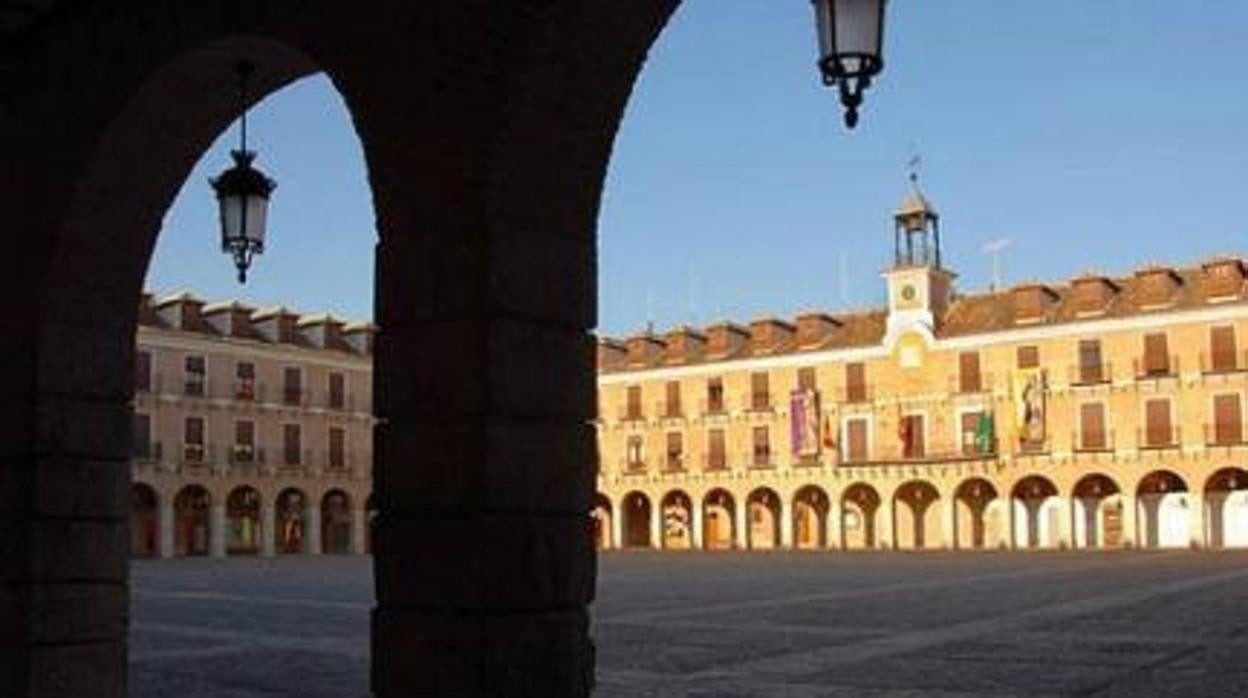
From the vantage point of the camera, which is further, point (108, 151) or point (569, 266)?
point (108, 151)

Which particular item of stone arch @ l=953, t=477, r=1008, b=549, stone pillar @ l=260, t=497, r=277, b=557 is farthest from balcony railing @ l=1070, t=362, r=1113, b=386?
stone pillar @ l=260, t=497, r=277, b=557

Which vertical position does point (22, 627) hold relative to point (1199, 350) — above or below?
below

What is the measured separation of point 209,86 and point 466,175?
2050mm

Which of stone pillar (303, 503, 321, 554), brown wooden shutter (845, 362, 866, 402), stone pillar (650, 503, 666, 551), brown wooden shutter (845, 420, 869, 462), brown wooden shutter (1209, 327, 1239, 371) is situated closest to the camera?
brown wooden shutter (1209, 327, 1239, 371)

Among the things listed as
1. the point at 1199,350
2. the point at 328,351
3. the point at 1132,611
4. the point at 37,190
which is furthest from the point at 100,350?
the point at 328,351

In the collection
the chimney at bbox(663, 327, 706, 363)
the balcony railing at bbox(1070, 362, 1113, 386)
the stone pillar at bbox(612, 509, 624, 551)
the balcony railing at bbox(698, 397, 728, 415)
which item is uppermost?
the chimney at bbox(663, 327, 706, 363)

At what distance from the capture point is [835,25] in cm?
418

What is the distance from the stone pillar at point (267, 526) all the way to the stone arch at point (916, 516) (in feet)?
83.2

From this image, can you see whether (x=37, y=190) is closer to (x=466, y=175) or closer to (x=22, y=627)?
(x=22, y=627)

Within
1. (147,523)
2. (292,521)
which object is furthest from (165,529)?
(292,521)

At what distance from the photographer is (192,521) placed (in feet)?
187

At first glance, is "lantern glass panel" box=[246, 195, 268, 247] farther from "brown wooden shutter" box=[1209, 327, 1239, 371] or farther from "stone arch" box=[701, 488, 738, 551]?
"stone arch" box=[701, 488, 738, 551]

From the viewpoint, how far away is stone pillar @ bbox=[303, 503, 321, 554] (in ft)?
199

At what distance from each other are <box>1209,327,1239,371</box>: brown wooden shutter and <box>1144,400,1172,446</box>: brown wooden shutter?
7.60 feet
